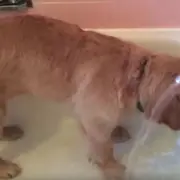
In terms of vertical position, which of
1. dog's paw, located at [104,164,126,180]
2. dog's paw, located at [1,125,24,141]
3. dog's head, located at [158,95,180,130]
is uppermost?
dog's head, located at [158,95,180,130]

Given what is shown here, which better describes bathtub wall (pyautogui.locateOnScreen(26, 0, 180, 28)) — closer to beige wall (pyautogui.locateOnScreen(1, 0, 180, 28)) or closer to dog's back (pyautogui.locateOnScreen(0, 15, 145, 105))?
beige wall (pyautogui.locateOnScreen(1, 0, 180, 28))

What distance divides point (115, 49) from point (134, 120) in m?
0.37

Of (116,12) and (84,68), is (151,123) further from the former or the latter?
(116,12)

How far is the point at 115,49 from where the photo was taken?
137 centimetres

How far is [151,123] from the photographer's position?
1.60 m

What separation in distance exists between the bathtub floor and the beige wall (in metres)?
0.39

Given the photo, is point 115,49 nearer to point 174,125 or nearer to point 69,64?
point 69,64

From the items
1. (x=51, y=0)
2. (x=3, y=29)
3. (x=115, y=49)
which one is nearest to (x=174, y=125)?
(x=115, y=49)

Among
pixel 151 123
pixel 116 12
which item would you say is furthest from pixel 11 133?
pixel 116 12

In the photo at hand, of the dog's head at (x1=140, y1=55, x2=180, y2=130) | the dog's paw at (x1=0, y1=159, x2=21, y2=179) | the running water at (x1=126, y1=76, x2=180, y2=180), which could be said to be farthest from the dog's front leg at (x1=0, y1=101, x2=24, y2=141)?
the dog's head at (x1=140, y1=55, x2=180, y2=130)

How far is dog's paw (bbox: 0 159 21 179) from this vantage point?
1555 millimetres

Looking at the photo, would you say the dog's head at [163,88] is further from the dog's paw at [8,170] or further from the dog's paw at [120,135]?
the dog's paw at [8,170]

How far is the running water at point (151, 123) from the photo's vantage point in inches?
51.9

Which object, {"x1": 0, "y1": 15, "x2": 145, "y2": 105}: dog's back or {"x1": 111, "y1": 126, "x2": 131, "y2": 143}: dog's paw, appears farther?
{"x1": 111, "y1": 126, "x2": 131, "y2": 143}: dog's paw
